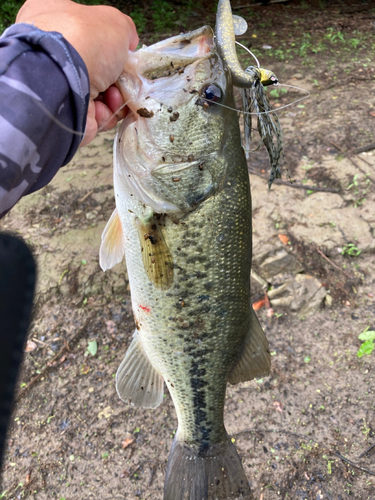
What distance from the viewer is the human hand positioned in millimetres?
1196

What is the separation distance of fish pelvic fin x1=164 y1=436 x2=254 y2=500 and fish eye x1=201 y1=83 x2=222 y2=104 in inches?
70.0

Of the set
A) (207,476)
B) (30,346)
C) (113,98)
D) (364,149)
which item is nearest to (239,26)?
(113,98)

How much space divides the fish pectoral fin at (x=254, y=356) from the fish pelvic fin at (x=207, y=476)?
45cm

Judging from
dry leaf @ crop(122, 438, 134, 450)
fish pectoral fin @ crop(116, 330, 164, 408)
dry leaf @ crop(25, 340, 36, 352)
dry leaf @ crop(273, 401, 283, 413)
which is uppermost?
fish pectoral fin @ crop(116, 330, 164, 408)

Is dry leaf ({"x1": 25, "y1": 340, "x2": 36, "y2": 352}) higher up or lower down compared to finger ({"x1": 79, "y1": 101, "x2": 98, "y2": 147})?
lower down

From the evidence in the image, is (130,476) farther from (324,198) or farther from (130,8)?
(130,8)

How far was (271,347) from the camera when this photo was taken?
126 inches

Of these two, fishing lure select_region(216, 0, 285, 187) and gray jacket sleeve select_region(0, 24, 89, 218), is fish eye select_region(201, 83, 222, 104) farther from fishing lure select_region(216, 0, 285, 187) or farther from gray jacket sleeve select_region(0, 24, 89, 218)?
gray jacket sleeve select_region(0, 24, 89, 218)

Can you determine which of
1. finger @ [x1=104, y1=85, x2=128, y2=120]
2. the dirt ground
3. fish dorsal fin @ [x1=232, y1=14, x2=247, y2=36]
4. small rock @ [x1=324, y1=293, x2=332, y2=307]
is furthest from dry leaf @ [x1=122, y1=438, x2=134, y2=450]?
fish dorsal fin @ [x1=232, y1=14, x2=247, y2=36]

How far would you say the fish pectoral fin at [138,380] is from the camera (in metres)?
1.91

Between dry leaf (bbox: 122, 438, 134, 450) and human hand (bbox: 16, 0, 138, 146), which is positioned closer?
human hand (bbox: 16, 0, 138, 146)

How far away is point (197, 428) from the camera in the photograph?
1890 millimetres

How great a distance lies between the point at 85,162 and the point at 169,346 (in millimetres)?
3610

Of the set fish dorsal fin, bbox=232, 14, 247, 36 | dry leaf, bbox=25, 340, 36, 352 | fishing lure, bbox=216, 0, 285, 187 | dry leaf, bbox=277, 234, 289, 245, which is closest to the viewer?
fishing lure, bbox=216, 0, 285, 187
